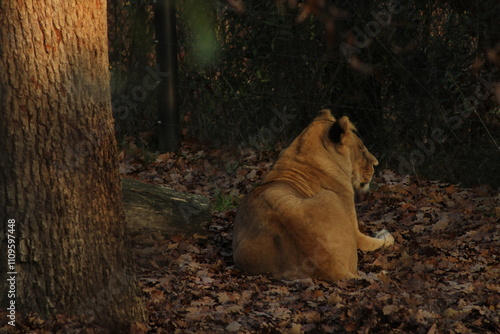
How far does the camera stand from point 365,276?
6398 millimetres

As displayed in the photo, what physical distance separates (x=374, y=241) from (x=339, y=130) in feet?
3.31

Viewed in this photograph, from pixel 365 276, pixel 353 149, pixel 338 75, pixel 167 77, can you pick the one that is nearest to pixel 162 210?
pixel 353 149

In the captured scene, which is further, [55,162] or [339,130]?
[339,130]

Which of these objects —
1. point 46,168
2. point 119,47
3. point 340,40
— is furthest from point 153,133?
point 46,168

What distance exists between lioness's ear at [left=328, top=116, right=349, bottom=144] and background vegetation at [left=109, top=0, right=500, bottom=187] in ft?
7.70

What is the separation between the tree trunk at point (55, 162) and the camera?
15.0 feet

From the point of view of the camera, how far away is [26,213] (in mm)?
4609

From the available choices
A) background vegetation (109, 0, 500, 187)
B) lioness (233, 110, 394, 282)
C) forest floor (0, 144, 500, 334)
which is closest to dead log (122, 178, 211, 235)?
forest floor (0, 144, 500, 334)

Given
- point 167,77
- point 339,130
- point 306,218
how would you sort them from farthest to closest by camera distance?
point 167,77 < point 339,130 < point 306,218

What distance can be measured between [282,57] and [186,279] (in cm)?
532

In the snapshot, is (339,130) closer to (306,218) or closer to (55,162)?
(306,218)

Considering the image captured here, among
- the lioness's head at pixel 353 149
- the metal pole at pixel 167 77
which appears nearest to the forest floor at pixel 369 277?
the lioness's head at pixel 353 149

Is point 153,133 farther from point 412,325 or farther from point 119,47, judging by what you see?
point 412,325

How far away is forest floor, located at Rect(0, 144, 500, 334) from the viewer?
5.07 m
